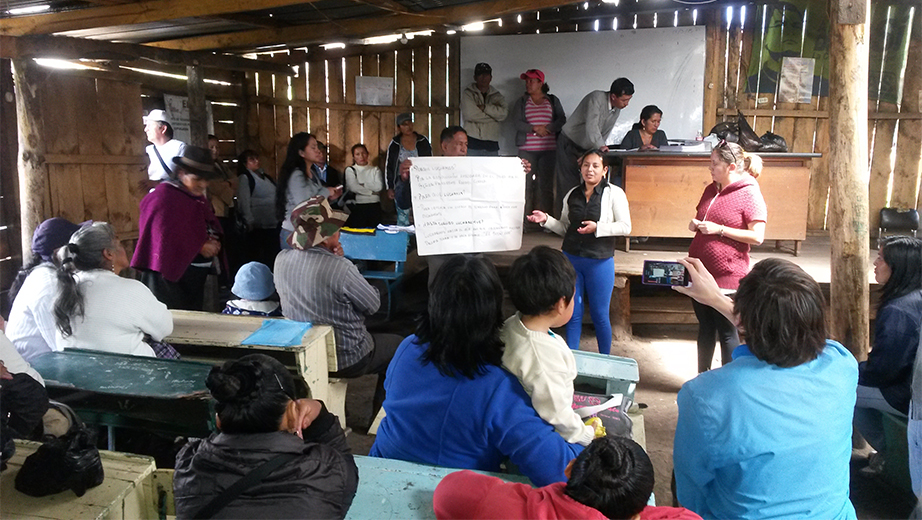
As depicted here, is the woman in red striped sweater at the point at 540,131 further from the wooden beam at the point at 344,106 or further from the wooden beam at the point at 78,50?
the wooden beam at the point at 78,50

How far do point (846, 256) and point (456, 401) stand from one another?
262cm

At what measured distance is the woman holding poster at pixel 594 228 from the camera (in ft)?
12.2

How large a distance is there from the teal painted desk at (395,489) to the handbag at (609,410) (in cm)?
33

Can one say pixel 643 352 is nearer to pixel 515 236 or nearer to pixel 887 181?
pixel 515 236

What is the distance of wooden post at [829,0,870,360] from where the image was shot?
10.5ft

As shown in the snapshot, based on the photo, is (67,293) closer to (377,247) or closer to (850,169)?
(377,247)

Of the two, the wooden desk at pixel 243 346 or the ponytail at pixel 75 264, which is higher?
the ponytail at pixel 75 264

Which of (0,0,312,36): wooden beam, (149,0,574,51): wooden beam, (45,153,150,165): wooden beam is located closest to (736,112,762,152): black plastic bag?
(149,0,574,51): wooden beam

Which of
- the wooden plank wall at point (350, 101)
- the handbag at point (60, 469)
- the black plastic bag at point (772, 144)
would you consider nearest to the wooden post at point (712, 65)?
the black plastic bag at point (772, 144)

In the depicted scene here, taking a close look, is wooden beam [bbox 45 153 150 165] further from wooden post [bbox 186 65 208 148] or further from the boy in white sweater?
the boy in white sweater

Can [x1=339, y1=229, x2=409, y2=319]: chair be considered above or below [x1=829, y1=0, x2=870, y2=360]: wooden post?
below

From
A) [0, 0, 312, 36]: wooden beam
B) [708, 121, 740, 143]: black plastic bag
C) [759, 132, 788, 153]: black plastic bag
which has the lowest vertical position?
[759, 132, 788, 153]: black plastic bag

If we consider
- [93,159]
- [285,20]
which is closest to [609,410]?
[93,159]

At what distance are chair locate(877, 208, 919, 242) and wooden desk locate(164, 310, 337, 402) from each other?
667 cm
